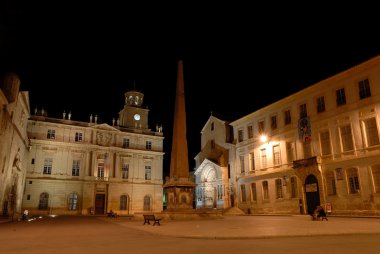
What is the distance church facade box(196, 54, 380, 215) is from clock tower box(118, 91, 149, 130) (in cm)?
2073

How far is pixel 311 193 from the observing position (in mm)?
26375

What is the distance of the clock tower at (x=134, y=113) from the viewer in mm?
51469

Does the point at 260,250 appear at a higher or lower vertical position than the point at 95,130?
lower

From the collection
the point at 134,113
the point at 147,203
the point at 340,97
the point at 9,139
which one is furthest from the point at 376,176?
the point at 134,113

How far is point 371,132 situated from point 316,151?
4.94 m

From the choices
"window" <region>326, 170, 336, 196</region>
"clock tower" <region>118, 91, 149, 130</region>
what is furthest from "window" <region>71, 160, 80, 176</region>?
"window" <region>326, 170, 336, 196</region>

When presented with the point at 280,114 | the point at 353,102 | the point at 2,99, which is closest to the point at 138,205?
the point at 280,114

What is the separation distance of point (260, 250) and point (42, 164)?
131 ft

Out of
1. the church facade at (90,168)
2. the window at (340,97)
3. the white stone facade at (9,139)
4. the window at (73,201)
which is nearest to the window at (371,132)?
the window at (340,97)

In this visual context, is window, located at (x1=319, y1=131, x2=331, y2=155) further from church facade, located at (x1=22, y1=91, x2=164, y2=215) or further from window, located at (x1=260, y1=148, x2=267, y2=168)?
church facade, located at (x1=22, y1=91, x2=164, y2=215)

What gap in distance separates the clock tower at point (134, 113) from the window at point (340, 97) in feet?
108

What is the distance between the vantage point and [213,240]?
9.98 meters

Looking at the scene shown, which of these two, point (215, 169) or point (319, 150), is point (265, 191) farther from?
point (215, 169)

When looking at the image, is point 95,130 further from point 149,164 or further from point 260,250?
point 260,250
